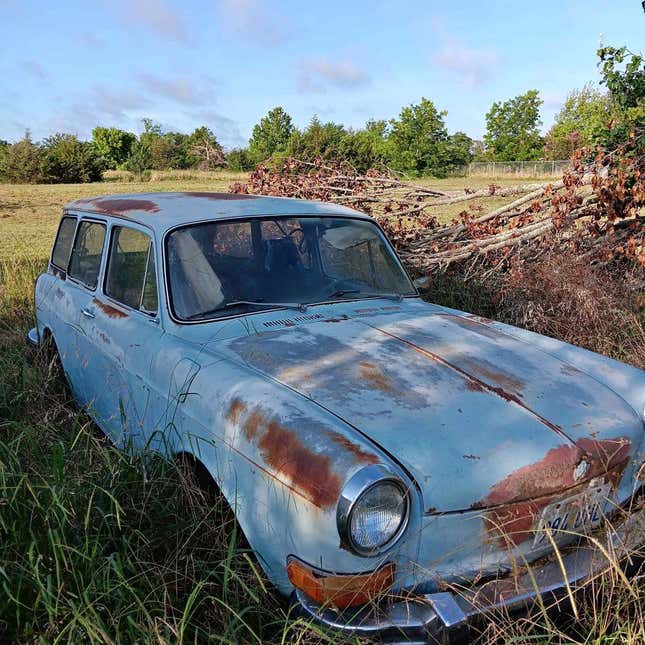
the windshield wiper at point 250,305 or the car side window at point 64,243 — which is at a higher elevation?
the car side window at point 64,243

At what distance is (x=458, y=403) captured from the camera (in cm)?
232

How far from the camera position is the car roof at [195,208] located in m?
3.39

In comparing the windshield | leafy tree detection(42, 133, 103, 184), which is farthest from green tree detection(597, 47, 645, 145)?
leafy tree detection(42, 133, 103, 184)

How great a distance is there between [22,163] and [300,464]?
47235 mm

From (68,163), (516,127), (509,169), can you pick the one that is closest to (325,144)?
(68,163)

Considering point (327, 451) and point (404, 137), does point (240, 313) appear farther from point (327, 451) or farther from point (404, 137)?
point (404, 137)

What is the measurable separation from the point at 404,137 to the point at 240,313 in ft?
206

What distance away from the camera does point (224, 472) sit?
2.27 metres

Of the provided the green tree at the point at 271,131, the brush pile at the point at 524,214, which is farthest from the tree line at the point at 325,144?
the brush pile at the point at 524,214

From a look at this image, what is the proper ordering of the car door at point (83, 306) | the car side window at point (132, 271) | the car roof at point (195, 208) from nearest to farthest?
1. the car side window at point (132, 271)
2. the car roof at point (195, 208)
3. the car door at point (83, 306)

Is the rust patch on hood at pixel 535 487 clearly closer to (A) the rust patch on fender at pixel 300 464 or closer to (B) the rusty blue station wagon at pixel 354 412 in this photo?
(B) the rusty blue station wagon at pixel 354 412

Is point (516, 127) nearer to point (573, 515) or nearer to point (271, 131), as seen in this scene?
point (271, 131)

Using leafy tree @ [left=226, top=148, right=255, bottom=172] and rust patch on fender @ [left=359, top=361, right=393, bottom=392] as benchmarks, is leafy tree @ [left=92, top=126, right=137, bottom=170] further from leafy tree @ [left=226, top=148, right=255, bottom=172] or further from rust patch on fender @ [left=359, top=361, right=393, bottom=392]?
rust patch on fender @ [left=359, top=361, right=393, bottom=392]

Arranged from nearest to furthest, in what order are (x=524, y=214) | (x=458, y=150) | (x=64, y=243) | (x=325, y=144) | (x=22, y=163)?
(x=64, y=243) → (x=524, y=214) → (x=325, y=144) → (x=22, y=163) → (x=458, y=150)
